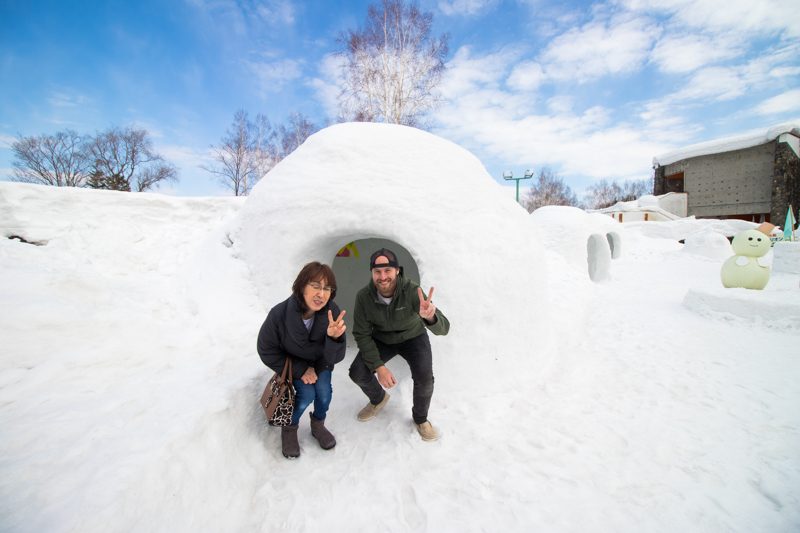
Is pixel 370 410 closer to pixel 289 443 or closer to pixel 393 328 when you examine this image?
pixel 289 443

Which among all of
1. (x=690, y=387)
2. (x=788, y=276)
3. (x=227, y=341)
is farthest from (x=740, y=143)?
(x=227, y=341)

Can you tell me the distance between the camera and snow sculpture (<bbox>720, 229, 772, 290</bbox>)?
579cm

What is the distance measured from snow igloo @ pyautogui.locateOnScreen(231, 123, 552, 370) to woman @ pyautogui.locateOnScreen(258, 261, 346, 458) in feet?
3.65

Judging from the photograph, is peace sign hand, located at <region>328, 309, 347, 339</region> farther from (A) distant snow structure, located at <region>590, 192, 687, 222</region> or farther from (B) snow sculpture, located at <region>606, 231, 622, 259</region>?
(A) distant snow structure, located at <region>590, 192, 687, 222</region>

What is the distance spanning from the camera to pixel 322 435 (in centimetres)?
239

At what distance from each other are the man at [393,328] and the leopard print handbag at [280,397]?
517 mm

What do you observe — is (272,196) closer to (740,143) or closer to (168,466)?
(168,466)

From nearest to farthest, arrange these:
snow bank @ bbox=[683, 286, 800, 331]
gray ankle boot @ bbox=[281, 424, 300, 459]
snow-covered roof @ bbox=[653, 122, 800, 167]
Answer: gray ankle boot @ bbox=[281, 424, 300, 459] → snow bank @ bbox=[683, 286, 800, 331] → snow-covered roof @ bbox=[653, 122, 800, 167]

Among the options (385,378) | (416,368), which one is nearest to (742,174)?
(416,368)

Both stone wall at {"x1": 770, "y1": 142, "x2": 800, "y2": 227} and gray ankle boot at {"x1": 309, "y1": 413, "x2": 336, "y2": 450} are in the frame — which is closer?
gray ankle boot at {"x1": 309, "y1": 413, "x2": 336, "y2": 450}

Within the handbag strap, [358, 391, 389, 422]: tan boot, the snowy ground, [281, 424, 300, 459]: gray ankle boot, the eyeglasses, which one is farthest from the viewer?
[358, 391, 389, 422]: tan boot

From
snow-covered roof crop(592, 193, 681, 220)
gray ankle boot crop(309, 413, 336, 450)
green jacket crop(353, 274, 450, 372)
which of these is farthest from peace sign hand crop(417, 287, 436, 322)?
snow-covered roof crop(592, 193, 681, 220)

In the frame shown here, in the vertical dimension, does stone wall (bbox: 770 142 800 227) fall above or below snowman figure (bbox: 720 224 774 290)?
above

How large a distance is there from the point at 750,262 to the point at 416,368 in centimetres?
700
